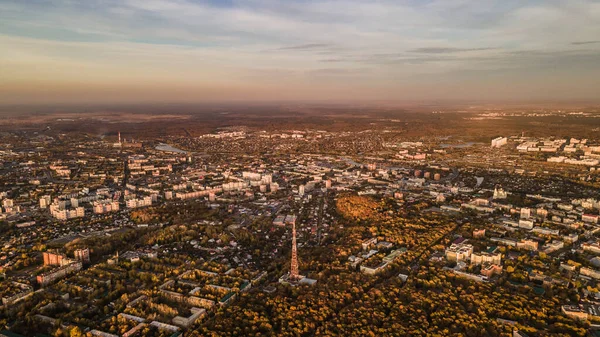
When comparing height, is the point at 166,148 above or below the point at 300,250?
above

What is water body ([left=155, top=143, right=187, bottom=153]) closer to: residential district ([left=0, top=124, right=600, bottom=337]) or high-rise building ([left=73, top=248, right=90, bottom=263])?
residential district ([left=0, top=124, right=600, bottom=337])

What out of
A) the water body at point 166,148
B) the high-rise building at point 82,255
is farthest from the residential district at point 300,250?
the water body at point 166,148

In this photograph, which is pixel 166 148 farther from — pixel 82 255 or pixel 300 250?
pixel 300 250

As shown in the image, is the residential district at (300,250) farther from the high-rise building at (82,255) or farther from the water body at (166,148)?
the water body at (166,148)

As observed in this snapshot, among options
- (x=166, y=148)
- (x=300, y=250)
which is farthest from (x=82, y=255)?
(x=166, y=148)

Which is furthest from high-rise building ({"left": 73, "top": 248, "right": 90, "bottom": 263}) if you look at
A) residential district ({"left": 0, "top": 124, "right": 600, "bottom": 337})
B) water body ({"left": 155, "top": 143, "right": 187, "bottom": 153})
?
water body ({"left": 155, "top": 143, "right": 187, "bottom": 153})

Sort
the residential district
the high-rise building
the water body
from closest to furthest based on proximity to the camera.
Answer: the residential district
the high-rise building
the water body

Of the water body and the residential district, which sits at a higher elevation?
the water body

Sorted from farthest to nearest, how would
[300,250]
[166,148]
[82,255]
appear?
[166,148]
[300,250]
[82,255]

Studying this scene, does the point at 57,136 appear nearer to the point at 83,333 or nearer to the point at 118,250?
the point at 118,250

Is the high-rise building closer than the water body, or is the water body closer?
the high-rise building

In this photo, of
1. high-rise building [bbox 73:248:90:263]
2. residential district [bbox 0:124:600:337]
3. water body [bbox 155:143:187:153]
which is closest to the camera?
residential district [bbox 0:124:600:337]
